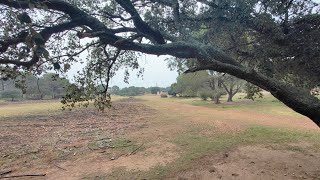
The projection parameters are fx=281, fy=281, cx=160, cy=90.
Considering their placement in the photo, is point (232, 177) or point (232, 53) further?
point (232, 53)

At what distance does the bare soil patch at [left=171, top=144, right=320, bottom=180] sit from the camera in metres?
9.00

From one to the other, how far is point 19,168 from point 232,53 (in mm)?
9254

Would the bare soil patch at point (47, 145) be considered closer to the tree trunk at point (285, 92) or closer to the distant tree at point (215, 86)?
the tree trunk at point (285, 92)

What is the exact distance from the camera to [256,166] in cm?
995

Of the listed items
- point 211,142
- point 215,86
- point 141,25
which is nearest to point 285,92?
point 141,25

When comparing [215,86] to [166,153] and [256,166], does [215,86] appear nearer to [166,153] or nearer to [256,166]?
[166,153]

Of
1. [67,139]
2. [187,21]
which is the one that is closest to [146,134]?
[67,139]

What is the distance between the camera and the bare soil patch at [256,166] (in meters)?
9.00

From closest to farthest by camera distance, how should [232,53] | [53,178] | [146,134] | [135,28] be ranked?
[135,28] → [53,178] → [232,53] → [146,134]

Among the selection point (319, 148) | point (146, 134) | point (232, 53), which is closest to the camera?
point (232, 53)

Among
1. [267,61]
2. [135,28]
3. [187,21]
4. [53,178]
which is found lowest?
[53,178]

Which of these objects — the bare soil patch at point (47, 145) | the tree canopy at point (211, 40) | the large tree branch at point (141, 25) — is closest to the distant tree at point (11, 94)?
the bare soil patch at point (47, 145)

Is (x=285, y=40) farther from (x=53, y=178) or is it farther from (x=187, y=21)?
(x=53, y=178)

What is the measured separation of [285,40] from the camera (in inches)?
369
